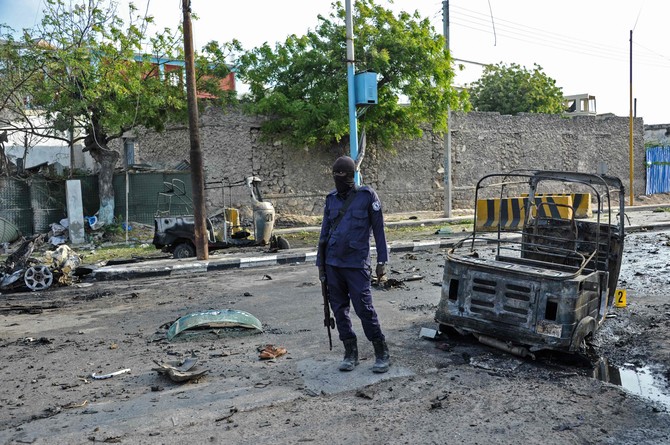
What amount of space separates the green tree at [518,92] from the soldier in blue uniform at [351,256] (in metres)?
37.1

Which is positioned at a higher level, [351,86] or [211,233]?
[351,86]

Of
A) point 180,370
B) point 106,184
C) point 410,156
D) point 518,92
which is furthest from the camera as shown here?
point 518,92

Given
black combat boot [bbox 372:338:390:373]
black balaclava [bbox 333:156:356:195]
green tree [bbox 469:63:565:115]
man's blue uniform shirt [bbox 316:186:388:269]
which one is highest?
green tree [bbox 469:63:565:115]

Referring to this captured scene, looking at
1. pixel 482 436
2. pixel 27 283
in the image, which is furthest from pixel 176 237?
pixel 482 436

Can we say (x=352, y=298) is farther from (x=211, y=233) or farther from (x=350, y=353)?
(x=211, y=233)

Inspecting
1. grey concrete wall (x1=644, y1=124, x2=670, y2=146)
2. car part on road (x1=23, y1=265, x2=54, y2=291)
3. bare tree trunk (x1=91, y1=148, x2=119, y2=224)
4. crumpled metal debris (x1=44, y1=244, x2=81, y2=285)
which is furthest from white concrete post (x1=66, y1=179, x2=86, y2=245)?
grey concrete wall (x1=644, y1=124, x2=670, y2=146)

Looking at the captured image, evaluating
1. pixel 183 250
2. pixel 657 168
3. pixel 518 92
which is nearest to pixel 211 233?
pixel 183 250

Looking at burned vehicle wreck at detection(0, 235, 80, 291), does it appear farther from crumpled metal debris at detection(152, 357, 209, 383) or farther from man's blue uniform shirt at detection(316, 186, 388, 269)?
man's blue uniform shirt at detection(316, 186, 388, 269)

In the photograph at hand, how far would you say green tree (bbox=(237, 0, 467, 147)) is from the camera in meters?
20.2

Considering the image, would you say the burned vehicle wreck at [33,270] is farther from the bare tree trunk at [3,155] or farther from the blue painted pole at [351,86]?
the bare tree trunk at [3,155]

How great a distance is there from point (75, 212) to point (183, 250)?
6263 mm

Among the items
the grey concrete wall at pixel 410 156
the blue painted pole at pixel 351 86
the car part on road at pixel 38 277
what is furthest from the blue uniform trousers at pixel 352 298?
the grey concrete wall at pixel 410 156

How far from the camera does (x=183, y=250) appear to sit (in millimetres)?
12992

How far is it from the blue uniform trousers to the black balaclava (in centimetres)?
70
